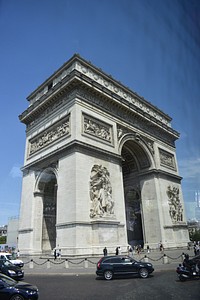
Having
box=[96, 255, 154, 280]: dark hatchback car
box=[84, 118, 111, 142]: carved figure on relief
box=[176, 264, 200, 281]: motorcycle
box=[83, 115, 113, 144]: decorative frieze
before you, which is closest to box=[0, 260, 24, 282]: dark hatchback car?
box=[96, 255, 154, 280]: dark hatchback car

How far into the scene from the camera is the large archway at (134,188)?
3123 cm

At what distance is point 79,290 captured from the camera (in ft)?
30.6

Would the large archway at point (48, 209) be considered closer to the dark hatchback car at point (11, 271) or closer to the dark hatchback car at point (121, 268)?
the dark hatchback car at point (11, 271)

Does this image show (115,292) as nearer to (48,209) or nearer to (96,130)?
(96,130)

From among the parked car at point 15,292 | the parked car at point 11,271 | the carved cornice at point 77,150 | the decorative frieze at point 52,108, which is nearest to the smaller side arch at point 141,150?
the carved cornice at point 77,150

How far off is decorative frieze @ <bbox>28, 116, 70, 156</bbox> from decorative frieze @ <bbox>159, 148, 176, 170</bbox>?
15.2 m

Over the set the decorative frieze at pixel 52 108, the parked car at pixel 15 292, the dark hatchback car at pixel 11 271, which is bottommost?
the dark hatchback car at pixel 11 271

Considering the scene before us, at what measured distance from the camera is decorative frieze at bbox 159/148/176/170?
110 ft

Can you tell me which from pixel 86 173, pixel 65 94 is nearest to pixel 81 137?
pixel 86 173

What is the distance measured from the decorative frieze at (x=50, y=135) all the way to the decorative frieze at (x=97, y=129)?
1.80 m

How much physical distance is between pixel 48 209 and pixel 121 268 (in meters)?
15.2

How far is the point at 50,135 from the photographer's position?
25.9m

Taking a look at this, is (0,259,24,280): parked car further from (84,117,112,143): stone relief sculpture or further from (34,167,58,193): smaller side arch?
(84,117,112,143): stone relief sculpture

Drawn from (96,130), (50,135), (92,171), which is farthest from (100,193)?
(50,135)
